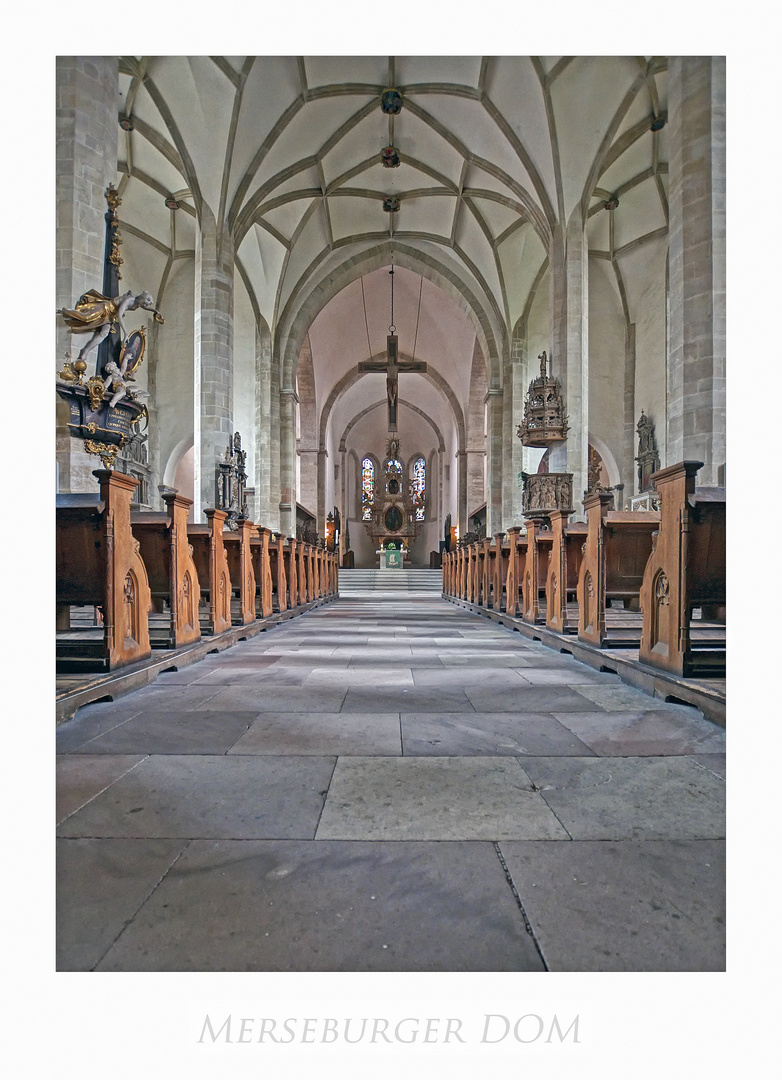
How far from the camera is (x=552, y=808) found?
68.3 inches

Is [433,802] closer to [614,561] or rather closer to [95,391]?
[614,561]

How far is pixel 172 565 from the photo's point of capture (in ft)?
14.4

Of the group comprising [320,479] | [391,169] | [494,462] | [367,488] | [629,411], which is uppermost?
[391,169]

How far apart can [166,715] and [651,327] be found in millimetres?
17702

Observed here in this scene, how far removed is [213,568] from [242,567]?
2.72 feet

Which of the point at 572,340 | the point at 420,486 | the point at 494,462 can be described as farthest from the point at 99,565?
the point at 420,486

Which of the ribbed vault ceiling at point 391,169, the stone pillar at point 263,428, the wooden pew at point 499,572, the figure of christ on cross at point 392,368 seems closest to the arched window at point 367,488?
the figure of christ on cross at point 392,368

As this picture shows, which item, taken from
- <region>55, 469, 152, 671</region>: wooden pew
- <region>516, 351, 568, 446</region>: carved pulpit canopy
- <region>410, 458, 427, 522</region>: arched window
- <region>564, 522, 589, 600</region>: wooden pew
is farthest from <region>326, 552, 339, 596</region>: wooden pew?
<region>410, 458, 427, 522</region>: arched window

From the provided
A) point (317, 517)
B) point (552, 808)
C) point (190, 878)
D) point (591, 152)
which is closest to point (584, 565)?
point (552, 808)

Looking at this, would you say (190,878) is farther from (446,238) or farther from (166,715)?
(446,238)

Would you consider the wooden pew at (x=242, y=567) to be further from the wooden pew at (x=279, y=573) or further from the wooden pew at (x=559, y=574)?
the wooden pew at (x=559, y=574)

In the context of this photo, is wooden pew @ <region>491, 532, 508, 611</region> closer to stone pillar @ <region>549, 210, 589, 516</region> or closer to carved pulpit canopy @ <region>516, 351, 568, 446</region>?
stone pillar @ <region>549, 210, 589, 516</region>

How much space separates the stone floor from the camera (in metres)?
1.11

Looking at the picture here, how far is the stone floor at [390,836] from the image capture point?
43.9 inches
